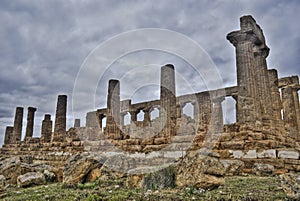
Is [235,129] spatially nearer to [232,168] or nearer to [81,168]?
[232,168]

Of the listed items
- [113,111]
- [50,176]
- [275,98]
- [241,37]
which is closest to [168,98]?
[113,111]

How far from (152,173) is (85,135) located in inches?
607

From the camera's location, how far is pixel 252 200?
479 cm

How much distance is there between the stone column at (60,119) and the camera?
2192 centimetres

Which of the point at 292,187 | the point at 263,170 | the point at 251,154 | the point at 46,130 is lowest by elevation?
the point at 263,170

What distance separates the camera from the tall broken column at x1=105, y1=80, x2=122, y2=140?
60.6 feet

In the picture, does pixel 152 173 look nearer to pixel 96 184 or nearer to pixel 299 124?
pixel 96 184

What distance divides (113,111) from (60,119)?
610 centimetres

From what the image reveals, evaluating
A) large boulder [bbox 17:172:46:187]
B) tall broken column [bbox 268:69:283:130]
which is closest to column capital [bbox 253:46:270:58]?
tall broken column [bbox 268:69:283:130]

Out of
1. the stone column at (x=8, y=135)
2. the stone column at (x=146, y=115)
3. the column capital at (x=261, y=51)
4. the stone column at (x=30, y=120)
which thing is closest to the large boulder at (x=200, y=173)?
the column capital at (x=261, y=51)

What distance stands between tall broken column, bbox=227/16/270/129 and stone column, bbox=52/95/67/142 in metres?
14.6

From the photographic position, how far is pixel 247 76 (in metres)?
13.4

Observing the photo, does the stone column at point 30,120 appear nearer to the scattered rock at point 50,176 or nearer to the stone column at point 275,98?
the scattered rock at point 50,176

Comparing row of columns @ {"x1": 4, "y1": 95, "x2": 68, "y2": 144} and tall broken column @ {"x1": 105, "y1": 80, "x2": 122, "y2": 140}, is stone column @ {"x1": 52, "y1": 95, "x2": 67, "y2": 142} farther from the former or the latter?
tall broken column @ {"x1": 105, "y1": 80, "x2": 122, "y2": 140}
